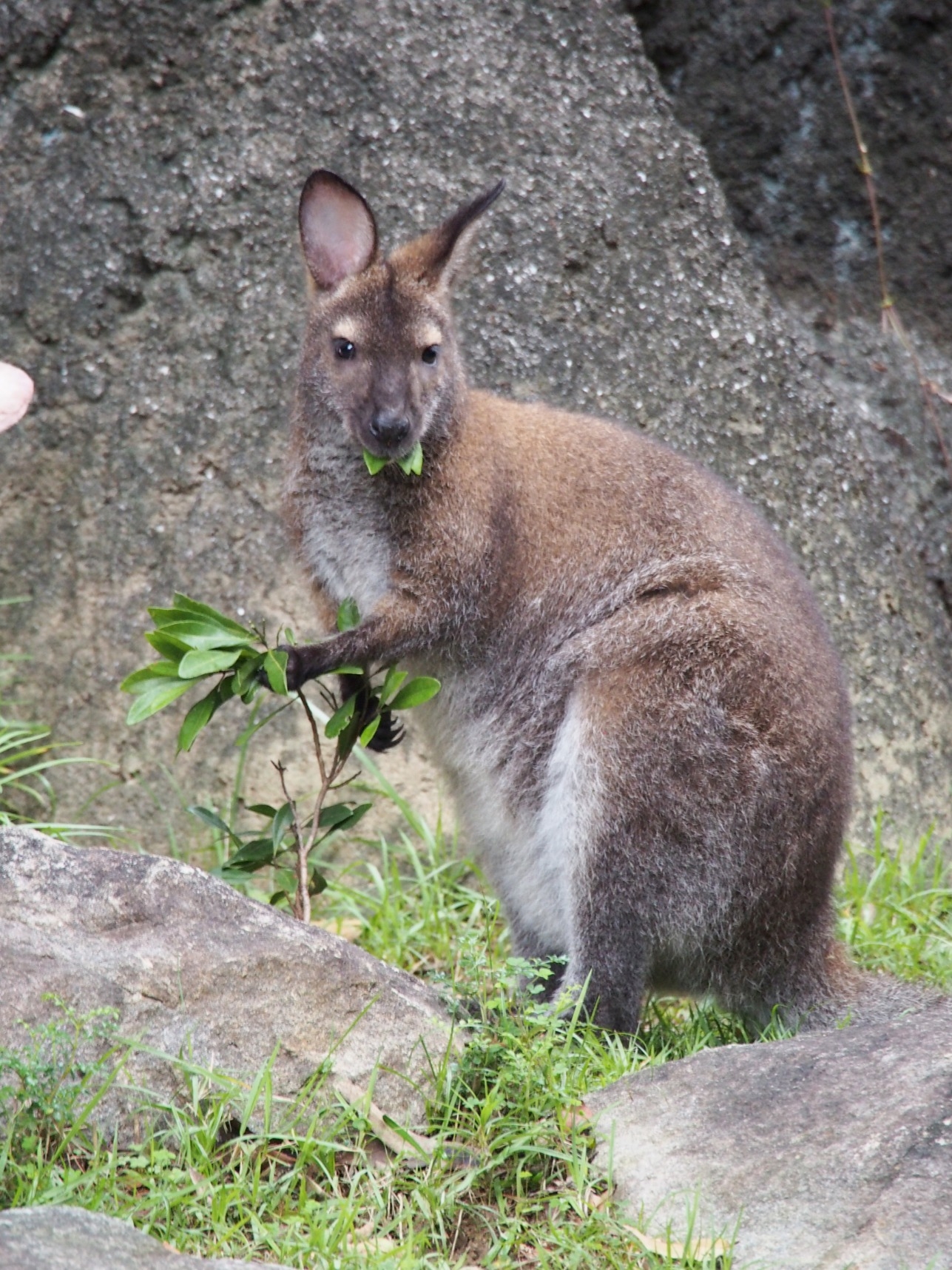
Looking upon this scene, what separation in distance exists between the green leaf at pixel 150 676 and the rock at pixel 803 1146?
165cm

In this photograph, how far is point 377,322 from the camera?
14.4 feet

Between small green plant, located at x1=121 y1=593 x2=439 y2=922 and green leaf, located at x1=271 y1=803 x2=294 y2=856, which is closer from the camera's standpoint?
small green plant, located at x1=121 y1=593 x2=439 y2=922

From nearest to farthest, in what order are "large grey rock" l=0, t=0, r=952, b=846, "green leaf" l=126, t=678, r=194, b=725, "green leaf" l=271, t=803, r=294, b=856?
1. "green leaf" l=126, t=678, r=194, b=725
2. "green leaf" l=271, t=803, r=294, b=856
3. "large grey rock" l=0, t=0, r=952, b=846

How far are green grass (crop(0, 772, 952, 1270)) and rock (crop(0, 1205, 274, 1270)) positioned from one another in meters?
0.26

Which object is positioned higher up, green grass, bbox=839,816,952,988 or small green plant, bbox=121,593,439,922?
small green plant, bbox=121,593,439,922

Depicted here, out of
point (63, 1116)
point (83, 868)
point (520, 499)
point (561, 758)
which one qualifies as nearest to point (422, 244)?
point (520, 499)

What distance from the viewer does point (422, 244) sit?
4.64m

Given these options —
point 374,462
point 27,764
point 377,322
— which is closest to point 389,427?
point 374,462

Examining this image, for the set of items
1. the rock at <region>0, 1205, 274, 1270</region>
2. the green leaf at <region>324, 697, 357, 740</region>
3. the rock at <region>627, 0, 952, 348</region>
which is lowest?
the rock at <region>0, 1205, 274, 1270</region>

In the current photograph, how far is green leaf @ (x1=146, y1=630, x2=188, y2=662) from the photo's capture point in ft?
13.3

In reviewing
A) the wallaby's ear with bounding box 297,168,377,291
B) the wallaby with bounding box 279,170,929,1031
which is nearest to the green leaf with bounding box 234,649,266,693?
the wallaby with bounding box 279,170,929,1031

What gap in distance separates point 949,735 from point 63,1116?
4567mm

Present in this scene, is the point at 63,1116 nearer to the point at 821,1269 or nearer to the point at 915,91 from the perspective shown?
the point at 821,1269

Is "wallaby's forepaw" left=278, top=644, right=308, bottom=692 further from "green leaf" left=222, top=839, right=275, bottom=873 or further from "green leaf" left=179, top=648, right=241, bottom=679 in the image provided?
"green leaf" left=222, top=839, right=275, bottom=873
